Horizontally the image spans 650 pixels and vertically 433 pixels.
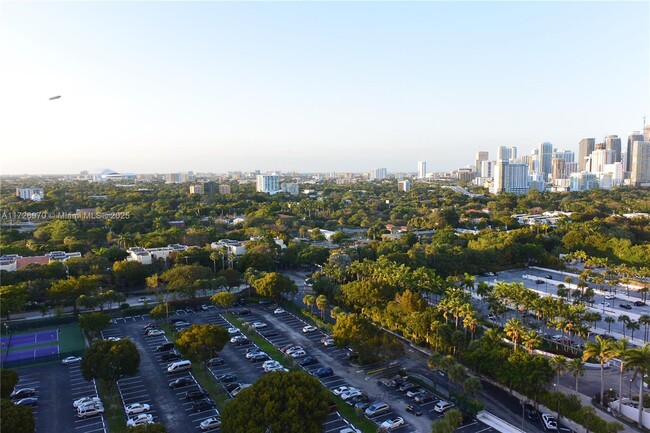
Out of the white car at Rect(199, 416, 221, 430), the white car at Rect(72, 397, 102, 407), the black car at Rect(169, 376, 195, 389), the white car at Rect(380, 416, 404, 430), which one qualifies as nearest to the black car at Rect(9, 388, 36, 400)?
the white car at Rect(72, 397, 102, 407)

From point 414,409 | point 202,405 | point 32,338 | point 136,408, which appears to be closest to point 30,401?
point 136,408

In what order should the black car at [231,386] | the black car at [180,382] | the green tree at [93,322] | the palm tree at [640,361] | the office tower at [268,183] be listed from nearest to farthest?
the palm tree at [640,361] → the black car at [231,386] → the black car at [180,382] → the green tree at [93,322] → the office tower at [268,183]

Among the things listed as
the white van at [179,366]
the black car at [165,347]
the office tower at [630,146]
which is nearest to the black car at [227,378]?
the white van at [179,366]

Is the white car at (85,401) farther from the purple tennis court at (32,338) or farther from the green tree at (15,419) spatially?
the purple tennis court at (32,338)

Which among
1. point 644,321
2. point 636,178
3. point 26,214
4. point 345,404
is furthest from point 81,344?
point 636,178

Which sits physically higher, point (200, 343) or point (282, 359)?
point (200, 343)

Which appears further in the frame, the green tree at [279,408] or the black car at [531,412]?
the black car at [531,412]

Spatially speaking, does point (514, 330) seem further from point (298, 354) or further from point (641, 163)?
point (641, 163)
